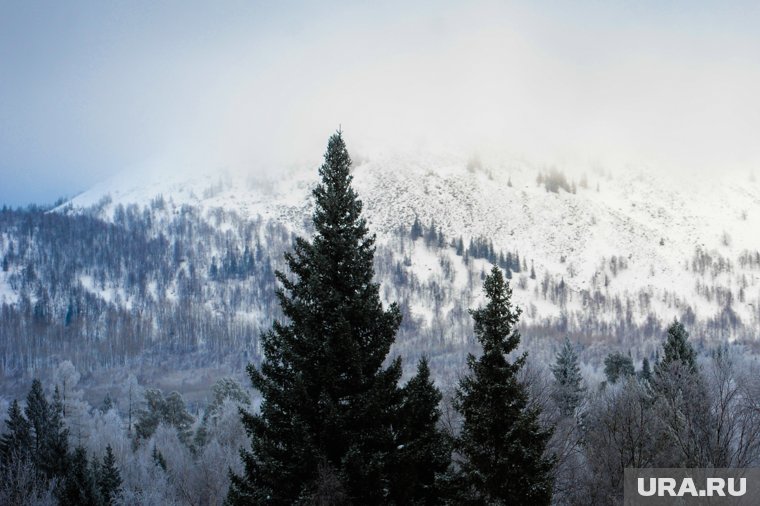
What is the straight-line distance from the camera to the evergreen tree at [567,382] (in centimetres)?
5544

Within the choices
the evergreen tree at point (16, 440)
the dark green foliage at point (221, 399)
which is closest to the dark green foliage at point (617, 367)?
the dark green foliage at point (221, 399)

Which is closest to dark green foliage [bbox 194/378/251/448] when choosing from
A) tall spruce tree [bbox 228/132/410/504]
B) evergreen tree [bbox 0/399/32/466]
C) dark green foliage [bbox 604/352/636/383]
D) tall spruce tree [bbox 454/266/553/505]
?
evergreen tree [bbox 0/399/32/466]

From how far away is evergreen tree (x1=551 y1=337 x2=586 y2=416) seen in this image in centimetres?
5544

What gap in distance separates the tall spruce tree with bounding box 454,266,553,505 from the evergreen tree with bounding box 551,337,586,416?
3666 cm

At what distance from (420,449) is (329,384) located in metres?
3.29

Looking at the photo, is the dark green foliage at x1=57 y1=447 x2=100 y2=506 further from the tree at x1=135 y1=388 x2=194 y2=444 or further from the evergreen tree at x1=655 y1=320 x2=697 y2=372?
the tree at x1=135 y1=388 x2=194 y2=444

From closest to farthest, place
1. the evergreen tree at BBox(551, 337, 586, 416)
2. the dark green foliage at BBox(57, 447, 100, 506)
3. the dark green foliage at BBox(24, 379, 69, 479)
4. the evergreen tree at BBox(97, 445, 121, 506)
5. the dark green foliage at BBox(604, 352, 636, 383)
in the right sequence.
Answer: the dark green foliage at BBox(57, 447, 100, 506)
the evergreen tree at BBox(97, 445, 121, 506)
the dark green foliage at BBox(24, 379, 69, 479)
the evergreen tree at BBox(551, 337, 586, 416)
the dark green foliage at BBox(604, 352, 636, 383)

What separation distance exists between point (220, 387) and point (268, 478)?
80133 millimetres

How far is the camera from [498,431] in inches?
692

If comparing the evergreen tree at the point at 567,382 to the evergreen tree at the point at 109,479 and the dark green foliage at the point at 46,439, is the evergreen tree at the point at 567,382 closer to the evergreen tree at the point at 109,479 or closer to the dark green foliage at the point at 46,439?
the evergreen tree at the point at 109,479

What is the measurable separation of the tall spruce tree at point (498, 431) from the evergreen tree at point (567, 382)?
36.7 m

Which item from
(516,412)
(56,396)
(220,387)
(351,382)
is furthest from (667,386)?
(220,387)

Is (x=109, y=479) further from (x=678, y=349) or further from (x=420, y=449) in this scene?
(x=678, y=349)

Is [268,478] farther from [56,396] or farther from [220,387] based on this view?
[220,387]
